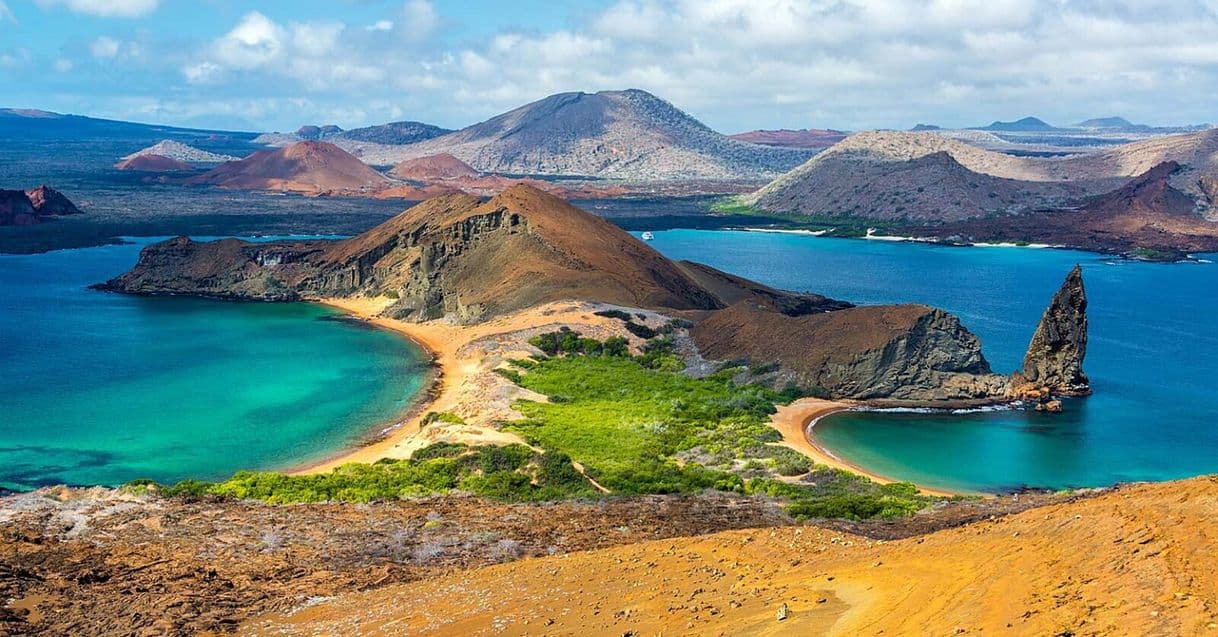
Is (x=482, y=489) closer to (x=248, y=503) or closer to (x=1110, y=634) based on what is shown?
(x=248, y=503)

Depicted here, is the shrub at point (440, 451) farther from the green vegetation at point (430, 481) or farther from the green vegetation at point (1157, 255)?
the green vegetation at point (1157, 255)

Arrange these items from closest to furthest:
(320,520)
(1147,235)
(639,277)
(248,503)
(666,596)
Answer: (666,596)
(320,520)
(248,503)
(639,277)
(1147,235)

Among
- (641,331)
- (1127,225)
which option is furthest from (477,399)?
(1127,225)

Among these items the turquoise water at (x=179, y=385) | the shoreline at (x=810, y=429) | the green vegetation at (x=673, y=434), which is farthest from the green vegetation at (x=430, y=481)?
the shoreline at (x=810, y=429)

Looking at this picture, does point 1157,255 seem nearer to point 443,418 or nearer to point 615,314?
point 615,314

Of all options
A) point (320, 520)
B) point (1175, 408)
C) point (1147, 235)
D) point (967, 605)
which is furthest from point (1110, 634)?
point (1147, 235)

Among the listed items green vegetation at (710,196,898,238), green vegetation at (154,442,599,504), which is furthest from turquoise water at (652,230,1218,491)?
green vegetation at (710,196,898,238)

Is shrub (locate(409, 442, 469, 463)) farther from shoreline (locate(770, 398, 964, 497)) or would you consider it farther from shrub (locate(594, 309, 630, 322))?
shrub (locate(594, 309, 630, 322))
